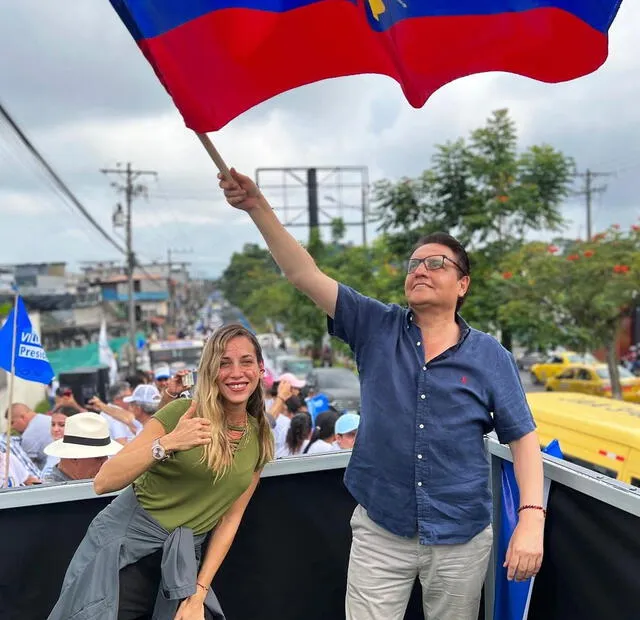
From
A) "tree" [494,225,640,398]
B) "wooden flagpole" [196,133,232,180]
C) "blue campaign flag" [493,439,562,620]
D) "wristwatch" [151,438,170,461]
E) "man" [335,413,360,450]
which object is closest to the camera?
"wooden flagpole" [196,133,232,180]

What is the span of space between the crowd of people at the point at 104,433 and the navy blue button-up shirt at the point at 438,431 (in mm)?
582

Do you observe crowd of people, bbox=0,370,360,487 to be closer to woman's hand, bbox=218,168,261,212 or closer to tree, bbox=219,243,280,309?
woman's hand, bbox=218,168,261,212

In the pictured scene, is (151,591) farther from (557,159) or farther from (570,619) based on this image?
(557,159)

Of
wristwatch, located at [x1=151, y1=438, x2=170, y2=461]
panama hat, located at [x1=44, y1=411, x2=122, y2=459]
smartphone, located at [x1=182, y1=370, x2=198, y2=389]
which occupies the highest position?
smartphone, located at [x1=182, y1=370, x2=198, y2=389]

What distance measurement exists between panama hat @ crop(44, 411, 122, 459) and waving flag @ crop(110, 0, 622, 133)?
2.29 metres

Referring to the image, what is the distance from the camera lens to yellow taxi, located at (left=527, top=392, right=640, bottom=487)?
4887 millimetres

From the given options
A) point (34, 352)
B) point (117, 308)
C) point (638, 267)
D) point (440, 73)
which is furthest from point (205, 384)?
point (117, 308)

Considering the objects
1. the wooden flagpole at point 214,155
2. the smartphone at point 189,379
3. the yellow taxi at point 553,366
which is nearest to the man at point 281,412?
the smartphone at point 189,379

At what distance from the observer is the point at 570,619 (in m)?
2.22

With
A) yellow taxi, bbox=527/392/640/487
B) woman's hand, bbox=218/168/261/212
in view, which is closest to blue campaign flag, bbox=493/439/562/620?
woman's hand, bbox=218/168/261/212

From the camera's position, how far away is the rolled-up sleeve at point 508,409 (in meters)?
2.05

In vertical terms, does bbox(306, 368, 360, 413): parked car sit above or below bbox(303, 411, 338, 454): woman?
below

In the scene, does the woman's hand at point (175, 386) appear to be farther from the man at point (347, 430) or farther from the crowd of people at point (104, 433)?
the man at point (347, 430)

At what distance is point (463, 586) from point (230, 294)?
346ft
